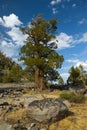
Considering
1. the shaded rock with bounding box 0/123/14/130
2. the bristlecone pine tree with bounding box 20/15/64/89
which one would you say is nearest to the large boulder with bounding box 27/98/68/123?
the shaded rock with bounding box 0/123/14/130

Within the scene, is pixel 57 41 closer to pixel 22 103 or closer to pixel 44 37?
pixel 44 37

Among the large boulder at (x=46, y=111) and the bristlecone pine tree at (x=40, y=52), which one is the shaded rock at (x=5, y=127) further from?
the bristlecone pine tree at (x=40, y=52)

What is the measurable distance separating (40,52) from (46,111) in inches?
855

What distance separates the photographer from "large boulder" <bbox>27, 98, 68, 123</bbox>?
18.7 m

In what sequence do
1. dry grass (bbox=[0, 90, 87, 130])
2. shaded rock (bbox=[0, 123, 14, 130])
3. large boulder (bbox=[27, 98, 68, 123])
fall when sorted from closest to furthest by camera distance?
shaded rock (bbox=[0, 123, 14, 130]) < dry grass (bbox=[0, 90, 87, 130]) < large boulder (bbox=[27, 98, 68, 123])

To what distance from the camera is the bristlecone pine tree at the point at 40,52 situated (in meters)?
38.4

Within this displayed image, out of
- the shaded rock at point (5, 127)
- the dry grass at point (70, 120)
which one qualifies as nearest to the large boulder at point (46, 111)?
the dry grass at point (70, 120)

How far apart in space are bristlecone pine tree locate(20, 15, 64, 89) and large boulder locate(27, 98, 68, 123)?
18653 millimetres

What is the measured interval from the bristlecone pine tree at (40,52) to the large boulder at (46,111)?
18653mm

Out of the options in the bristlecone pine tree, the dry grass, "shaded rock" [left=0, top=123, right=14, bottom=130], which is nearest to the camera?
"shaded rock" [left=0, top=123, right=14, bottom=130]

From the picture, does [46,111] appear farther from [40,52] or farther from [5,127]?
[40,52]

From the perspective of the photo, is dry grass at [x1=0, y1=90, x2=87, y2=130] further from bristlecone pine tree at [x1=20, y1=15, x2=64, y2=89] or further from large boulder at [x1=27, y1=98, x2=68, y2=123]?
bristlecone pine tree at [x1=20, y1=15, x2=64, y2=89]

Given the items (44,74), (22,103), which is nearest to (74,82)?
(44,74)

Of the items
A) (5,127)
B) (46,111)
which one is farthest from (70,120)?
(5,127)
